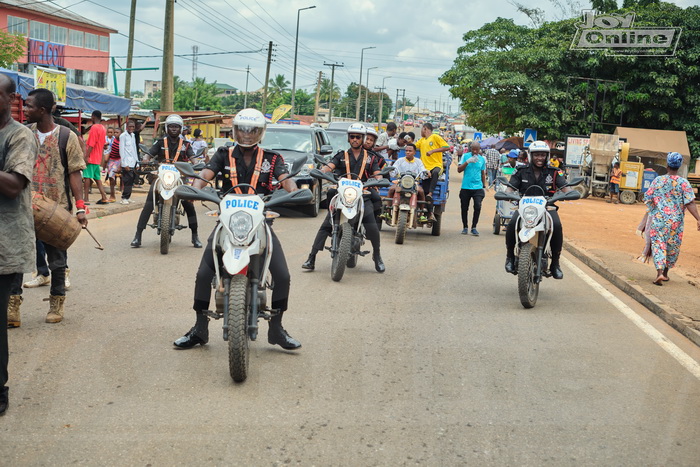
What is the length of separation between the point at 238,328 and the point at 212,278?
0.74 meters

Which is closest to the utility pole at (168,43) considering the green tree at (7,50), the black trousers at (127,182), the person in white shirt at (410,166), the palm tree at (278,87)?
the green tree at (7,50)

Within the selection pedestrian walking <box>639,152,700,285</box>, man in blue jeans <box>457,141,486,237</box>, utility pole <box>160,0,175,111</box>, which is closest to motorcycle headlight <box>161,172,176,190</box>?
man in blue jeans <box>457,141,486,237</box>

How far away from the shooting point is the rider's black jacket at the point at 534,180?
973cm

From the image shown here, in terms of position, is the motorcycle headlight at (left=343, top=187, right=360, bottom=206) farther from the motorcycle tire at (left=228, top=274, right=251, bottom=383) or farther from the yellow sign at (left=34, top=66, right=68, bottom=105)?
the yellow sign at (left=34, top=66, right=68, bottom=105)

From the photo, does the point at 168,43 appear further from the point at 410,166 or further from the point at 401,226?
the point at 401,226

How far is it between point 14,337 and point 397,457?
11.9 feet

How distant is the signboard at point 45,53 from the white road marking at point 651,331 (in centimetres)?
5324

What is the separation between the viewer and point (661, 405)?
5559 millimetres

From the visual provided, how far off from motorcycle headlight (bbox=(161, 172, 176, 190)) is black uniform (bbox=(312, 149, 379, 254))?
92.8 inches

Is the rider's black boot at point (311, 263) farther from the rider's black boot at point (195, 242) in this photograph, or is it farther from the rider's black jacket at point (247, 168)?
the rider's black jacket at point (247, 168)

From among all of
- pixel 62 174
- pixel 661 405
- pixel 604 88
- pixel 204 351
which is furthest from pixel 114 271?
pixel 604 88

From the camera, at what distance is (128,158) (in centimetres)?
1831

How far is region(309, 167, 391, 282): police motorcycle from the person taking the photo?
9.86 m

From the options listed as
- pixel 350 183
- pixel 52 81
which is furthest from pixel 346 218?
pixel 52 81
